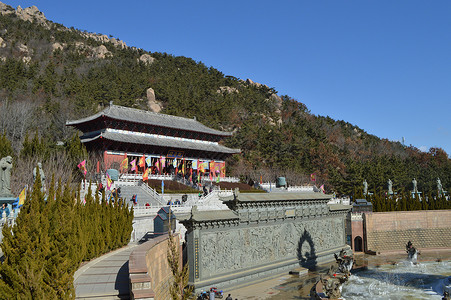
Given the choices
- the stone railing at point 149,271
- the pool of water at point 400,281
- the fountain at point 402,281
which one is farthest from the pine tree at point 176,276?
the pool of water at point 400,281

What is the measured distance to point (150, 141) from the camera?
143ft

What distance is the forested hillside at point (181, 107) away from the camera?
48031mm

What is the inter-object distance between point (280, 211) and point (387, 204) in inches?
631

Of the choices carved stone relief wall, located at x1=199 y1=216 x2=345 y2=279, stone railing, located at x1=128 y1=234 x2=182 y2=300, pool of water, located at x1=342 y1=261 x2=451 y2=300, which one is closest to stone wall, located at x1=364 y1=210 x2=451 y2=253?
pool of water, located at x1=342 y1=261 x2=451 y2=300

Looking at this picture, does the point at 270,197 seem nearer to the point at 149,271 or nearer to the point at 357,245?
the point at 149,271

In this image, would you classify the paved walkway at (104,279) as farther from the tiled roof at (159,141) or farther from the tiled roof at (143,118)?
the tiled roof at (143,118)

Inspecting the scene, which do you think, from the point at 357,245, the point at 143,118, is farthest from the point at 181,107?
the point at 357,245

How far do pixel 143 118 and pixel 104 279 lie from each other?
3687cm

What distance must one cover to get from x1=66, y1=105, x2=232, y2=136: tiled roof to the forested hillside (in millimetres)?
4856

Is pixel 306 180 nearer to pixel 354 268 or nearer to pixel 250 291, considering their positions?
pixel 354 268

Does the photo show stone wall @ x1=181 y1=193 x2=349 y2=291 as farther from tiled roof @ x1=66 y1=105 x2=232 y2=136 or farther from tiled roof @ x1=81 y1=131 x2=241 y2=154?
tiled roof @ x1=66 y1=105 x2=232 y2=136

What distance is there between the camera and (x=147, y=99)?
7525 centimetres

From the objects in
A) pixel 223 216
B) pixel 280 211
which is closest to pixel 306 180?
pixel 280 211

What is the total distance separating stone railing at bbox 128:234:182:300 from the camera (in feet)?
29.0
